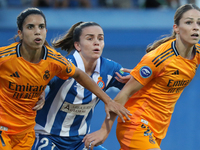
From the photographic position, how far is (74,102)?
314 centimetres

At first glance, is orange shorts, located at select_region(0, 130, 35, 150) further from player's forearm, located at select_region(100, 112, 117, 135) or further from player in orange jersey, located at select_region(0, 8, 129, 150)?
player's forearm, located at select_region(100, 112, 117, 135)

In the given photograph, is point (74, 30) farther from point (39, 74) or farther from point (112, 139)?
point (112, 139)

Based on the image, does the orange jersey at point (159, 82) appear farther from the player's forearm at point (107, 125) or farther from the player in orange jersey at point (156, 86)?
the player's forearm at point (107, 125)

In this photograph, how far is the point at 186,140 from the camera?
5.45 metres

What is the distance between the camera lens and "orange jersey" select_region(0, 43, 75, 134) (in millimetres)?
2635

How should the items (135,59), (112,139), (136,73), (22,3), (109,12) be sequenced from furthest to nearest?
(22,3)
(109,12)
(135,59)
(112,139)
(136,73)

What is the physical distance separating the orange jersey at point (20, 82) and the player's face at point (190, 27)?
1103mm

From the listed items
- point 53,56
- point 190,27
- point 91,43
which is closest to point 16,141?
point 53,56

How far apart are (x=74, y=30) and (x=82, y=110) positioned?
34.9 inches

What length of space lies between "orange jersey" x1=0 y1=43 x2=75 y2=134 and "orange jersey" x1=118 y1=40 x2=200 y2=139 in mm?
711

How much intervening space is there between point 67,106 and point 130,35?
3760 mm

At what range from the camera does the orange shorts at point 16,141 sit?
2.64 meters

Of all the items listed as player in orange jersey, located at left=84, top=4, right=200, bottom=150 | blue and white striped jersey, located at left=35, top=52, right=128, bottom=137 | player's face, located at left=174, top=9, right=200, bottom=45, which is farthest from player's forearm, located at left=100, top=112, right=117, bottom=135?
player's face, located at left=174, top=9, right=200, bottom=45

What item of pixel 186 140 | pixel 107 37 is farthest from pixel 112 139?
pixel 107 37
